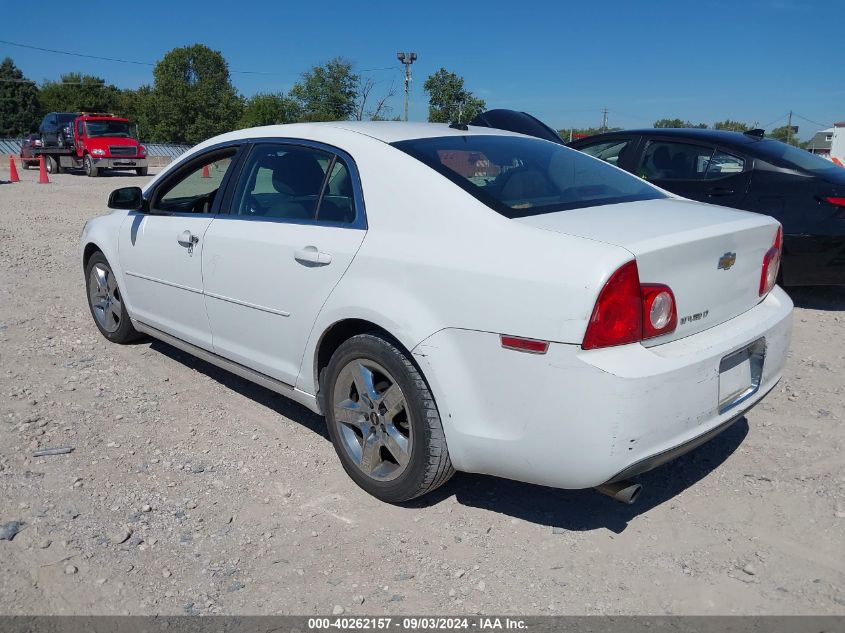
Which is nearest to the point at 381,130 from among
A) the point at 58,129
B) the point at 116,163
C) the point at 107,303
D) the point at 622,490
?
the point at 622,490

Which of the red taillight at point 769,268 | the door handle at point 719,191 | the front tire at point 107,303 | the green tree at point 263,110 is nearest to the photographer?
the red taillight at point 769,268

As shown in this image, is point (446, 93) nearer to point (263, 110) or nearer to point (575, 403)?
point (263, 110)

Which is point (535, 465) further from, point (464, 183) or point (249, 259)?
point (249, 259)

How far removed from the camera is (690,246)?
261 cm

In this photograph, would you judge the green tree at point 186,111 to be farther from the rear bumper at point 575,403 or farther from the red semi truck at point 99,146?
the rear bumper at point 575,403

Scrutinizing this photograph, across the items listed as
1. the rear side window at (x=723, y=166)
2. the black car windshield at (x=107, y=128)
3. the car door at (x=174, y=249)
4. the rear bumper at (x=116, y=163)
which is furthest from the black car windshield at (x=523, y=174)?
the black car windshield at (x=107, y=128)

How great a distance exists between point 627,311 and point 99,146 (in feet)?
84.3

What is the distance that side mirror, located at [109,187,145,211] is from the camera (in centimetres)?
446

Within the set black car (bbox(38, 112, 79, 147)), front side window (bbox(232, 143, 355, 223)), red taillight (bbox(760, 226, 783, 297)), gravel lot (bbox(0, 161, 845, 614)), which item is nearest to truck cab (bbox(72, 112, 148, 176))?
black car (bbox(38, 112, 79, 147))

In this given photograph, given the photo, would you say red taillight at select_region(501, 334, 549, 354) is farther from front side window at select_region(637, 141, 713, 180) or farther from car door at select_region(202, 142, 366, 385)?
front side window at select_region(637, 141, 713, 180)

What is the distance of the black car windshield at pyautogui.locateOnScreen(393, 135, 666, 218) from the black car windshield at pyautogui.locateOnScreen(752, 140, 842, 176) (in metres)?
3.30

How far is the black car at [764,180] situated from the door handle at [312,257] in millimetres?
4470

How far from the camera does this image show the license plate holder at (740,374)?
8.93ft

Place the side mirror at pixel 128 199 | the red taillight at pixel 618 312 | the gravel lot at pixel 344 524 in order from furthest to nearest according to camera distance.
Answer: the side mirror at pixel 128 199
the gravel lot at pixel 344 524
the red taillight at pixel 618 312
